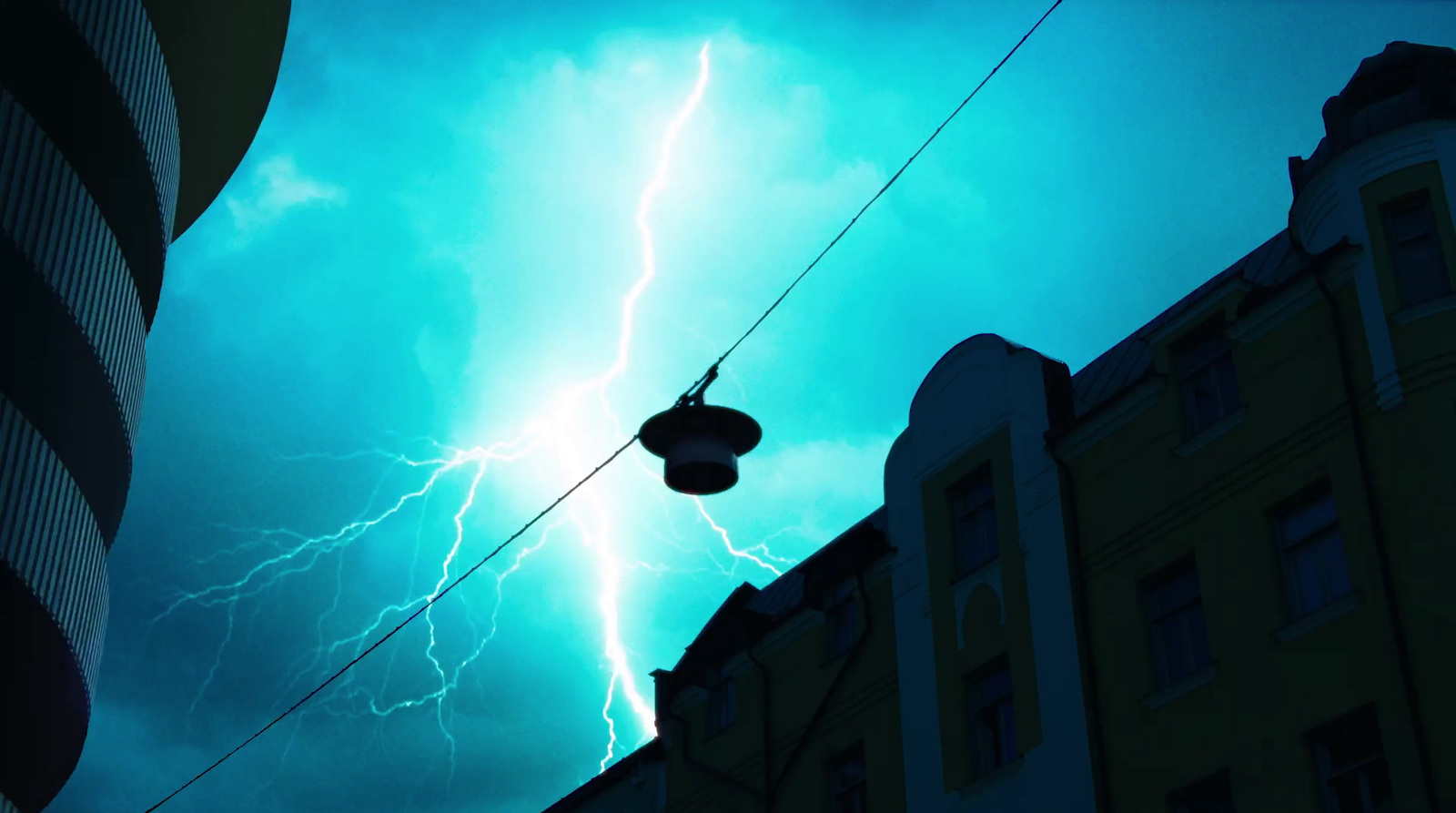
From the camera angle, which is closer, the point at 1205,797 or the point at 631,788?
the point at 1205,797

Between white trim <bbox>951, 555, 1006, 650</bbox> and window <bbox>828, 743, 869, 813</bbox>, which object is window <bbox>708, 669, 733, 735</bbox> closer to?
window <bbox>828, 743, 869, 813</bbox>

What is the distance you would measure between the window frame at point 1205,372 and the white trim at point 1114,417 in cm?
32

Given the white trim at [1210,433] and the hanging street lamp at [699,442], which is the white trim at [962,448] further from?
the hanging street lamp at [699,442]

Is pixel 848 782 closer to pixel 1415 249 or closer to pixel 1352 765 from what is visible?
pixel 1352 765

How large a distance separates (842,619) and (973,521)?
325 cm

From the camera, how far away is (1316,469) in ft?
56.4

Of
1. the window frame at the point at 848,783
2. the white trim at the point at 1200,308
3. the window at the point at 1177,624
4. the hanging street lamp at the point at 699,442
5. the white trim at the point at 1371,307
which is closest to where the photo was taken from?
the hanging street lamp at the point at 699,442

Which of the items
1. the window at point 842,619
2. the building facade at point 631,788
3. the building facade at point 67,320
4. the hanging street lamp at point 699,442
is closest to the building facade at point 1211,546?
the window at point 842,619

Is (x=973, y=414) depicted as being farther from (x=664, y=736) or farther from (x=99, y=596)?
(x=99, y=596)

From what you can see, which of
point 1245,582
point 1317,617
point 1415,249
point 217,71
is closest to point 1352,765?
point 1317,617

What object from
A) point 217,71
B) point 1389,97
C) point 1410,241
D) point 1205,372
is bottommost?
point 1205,372

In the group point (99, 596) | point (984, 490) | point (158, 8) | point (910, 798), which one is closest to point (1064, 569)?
point (984, 490)

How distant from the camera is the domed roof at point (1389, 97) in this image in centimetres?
1811

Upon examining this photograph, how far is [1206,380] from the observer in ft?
63.4
